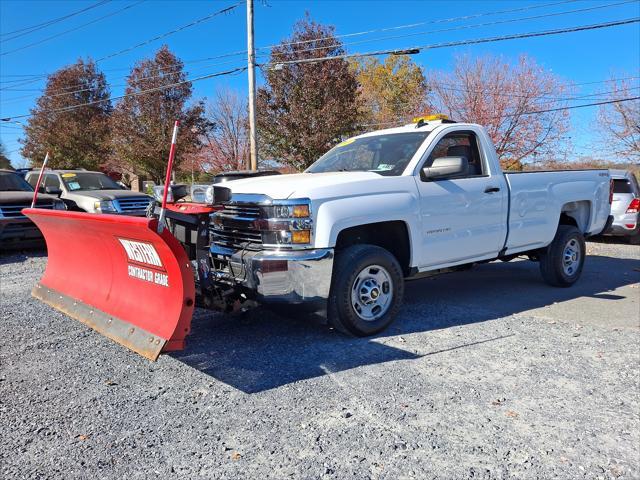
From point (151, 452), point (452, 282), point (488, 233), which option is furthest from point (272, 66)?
point (151, 452)

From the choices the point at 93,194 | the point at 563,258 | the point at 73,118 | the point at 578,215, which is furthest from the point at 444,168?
the point at 73,118

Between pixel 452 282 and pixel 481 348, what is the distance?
323 cm

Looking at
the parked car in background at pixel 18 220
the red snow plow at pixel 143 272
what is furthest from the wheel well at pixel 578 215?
the parked car in background at pixel 18 220

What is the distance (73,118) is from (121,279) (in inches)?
1241

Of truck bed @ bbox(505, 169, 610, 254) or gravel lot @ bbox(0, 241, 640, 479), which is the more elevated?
truck bed @ bbox(505, 169, 610, 254)

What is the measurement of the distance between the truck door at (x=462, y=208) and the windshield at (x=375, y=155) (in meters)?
0.23

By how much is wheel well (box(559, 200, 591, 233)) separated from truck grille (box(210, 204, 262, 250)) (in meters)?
4.92

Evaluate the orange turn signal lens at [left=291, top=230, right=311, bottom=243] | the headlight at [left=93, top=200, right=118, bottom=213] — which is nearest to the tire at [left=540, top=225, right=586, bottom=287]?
the orange turn signal lens at [left=291, top=230, right=311, bottom=243]

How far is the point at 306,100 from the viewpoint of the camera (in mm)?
18594

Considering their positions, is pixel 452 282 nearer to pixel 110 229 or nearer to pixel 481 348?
pixel 481 348

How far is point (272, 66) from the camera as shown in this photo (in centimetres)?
1850

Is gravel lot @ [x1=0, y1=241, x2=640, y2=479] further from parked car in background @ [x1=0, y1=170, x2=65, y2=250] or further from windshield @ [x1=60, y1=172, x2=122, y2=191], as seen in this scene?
windshield @ [x1=60, y1=172, x2=122, y2=191]

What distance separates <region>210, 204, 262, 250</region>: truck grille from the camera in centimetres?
454

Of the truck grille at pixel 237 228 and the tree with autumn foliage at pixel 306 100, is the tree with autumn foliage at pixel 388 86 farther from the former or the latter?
the truck grille at pixel 237 228
